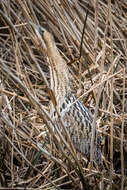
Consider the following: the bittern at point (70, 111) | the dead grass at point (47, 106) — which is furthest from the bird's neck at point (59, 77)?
the dead grass at point (47, 106)

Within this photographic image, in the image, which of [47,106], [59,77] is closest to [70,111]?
[59,77]

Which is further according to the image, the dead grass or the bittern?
the bittern

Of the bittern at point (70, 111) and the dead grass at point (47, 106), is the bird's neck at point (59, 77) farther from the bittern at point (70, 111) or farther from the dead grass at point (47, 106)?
the dead grass at point (47, 106)

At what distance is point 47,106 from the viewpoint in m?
2.42

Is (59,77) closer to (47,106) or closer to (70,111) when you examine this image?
(70,111)

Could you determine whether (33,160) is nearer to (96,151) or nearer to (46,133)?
(46,133)

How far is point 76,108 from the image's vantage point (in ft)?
6.52

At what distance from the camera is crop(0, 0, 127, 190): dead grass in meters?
1.80

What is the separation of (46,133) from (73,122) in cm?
15

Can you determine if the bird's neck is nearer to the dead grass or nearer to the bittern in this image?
the bittern

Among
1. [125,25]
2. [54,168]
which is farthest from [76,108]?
[125,25]

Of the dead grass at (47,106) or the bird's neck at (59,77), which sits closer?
the dead grass at (47,106)

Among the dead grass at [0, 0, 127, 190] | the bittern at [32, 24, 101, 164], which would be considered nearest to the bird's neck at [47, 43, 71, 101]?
the bittern at [32, 24, 101, 164]

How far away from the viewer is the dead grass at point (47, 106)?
1800mm
